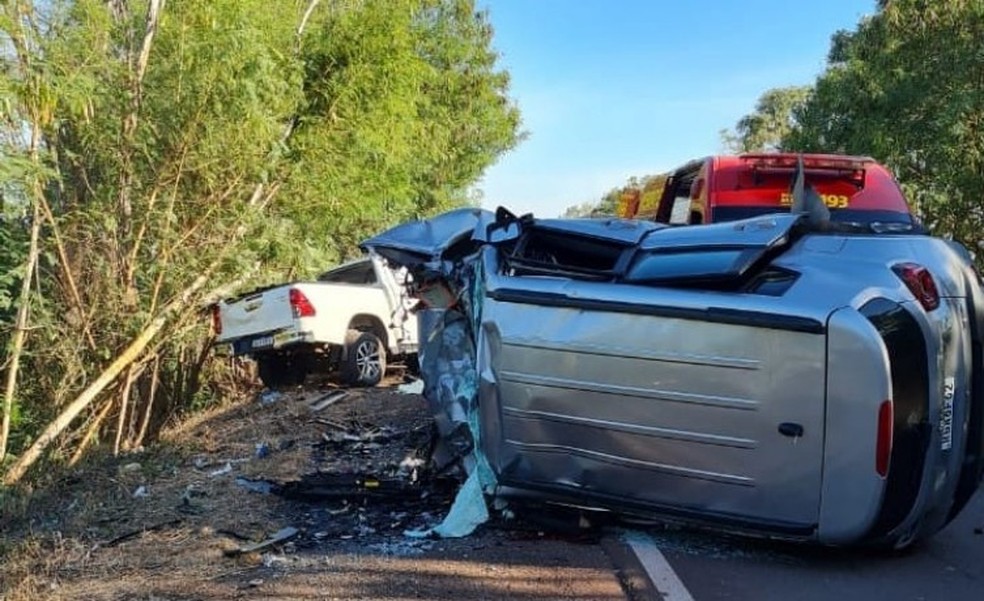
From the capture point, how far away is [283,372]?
519 inches

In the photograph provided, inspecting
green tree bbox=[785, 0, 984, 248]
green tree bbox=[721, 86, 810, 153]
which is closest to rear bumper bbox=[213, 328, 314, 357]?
green tree bbox=[785, 0, 984, 248]

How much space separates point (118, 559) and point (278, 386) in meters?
7.75

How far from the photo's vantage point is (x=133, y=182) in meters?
9.88

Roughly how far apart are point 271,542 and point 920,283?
150 inches

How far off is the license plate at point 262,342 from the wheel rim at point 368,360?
1.15 m

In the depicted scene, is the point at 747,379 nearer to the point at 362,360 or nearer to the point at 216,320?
the point at 362,360

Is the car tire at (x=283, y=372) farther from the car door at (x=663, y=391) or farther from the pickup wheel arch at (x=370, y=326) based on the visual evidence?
the car door at (x=663, y=391)

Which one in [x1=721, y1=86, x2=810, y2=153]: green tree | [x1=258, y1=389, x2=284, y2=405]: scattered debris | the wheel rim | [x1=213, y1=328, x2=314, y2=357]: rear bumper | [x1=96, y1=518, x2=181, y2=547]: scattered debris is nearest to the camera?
[x1=96, y1=518, x2=181, y2=547]: scattered debris

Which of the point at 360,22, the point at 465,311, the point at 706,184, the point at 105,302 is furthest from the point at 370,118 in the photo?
the point at 465,311

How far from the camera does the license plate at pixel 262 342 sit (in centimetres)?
1167

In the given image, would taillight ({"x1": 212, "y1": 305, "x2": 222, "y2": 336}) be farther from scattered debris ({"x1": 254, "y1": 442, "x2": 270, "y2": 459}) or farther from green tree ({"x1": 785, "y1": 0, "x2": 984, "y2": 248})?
green tree ({"x1": 785, "y1": 0, "x2": 984, "y2": 248})

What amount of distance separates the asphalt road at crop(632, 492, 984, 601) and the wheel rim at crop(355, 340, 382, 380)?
752 centimetres

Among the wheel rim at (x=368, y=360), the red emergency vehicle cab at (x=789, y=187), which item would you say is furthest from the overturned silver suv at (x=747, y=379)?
the wheel rim at (x=368, y=360)

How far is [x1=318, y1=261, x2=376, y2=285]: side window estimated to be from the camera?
13.2 metres
